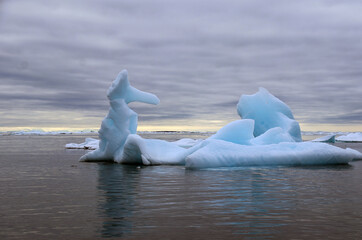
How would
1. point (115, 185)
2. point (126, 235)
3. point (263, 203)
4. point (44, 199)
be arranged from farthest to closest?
point (115, 185), point (44, 199), point (263, 203), point (126, 235)

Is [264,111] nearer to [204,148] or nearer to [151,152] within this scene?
[151,152]

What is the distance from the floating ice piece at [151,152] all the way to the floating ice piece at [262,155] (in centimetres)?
144

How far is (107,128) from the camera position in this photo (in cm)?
1864

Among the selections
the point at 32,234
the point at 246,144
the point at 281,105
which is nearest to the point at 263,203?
the point at 32,234

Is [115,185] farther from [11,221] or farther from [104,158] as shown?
[104,158]

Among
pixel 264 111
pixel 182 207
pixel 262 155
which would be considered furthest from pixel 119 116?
pixel 182 207

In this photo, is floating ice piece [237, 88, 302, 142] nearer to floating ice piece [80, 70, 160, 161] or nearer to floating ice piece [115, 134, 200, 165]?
floating ice piece [80, 70, 160, 161]

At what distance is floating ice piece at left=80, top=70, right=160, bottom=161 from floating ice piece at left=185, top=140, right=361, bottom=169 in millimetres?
4172

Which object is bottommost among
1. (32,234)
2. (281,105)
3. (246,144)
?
(32,234)

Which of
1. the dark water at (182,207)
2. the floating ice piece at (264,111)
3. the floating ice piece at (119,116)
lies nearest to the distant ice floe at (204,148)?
the floating ice piece at (119,116)

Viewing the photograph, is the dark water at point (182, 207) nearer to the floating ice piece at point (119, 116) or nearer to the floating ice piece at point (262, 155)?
the floating ice piece at point (262, 155)

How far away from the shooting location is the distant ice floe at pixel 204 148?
1555 centimetres

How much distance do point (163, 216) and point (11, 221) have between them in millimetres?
2336

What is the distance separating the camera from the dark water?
18.7ft
